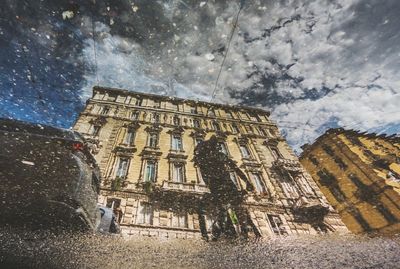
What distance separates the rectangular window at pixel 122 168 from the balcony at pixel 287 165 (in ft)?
38.0

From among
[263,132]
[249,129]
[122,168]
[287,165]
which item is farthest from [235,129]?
[122,168]

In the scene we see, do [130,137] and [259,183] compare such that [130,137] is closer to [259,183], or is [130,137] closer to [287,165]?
[259,183]

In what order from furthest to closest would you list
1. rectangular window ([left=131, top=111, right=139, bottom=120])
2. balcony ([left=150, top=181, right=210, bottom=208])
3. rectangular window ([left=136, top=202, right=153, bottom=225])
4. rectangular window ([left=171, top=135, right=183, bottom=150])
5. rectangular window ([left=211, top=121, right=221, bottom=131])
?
rectangular window ([left=211, top=121, right=221, bottom=131]), rectangular window ([left=131, top=111, right=139, bottom=120]), rectangular window ([left=171, top=135, right=183, bottom=150]), balcony ([left=150, top=181, right=210, bottom=208]), rectangular window ([left=136, top=202, right=153, bottom=225])

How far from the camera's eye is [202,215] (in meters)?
14.9

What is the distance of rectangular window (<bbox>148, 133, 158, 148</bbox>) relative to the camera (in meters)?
19.3

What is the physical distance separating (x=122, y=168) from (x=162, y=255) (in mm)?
15317

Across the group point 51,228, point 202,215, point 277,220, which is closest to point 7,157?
point 51,228

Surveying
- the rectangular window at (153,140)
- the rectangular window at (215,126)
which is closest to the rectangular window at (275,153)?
the rectangular window at (215,126)

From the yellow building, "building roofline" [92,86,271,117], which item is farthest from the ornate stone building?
the yellow building

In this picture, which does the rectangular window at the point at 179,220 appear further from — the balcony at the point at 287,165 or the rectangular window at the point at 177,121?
the rectangular window at the point at 177,121

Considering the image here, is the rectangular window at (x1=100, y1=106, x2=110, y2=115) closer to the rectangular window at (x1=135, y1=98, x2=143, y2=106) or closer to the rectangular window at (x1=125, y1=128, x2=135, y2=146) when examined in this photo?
the rectangular window at (x1=135, y1=98, x2=143, y2=106)

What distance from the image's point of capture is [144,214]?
1448 centimetres

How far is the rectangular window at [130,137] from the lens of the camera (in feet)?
62.8

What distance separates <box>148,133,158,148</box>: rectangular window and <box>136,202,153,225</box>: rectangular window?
537cm
